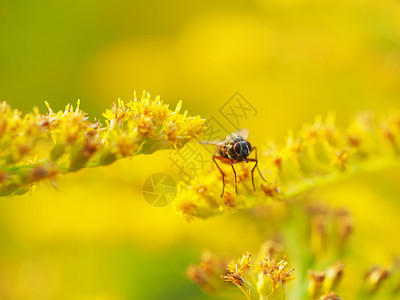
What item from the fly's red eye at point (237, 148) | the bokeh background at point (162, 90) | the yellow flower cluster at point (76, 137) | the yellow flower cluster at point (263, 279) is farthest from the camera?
the bokeh background at point (162, 90)

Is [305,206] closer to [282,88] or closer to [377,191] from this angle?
[377,191]

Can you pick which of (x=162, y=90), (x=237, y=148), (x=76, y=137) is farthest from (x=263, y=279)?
(x=162, y=90)

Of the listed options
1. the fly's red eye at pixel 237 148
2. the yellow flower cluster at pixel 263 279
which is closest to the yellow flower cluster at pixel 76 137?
the fly's red eye at pixel 237 148

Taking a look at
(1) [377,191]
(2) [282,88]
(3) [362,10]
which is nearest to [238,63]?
(2) [282,88]

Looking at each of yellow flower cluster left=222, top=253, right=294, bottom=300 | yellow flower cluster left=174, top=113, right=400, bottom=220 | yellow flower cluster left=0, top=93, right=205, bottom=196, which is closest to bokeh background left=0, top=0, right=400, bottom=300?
yellow flower cluster left=0, top=93, right=205, bottom=196

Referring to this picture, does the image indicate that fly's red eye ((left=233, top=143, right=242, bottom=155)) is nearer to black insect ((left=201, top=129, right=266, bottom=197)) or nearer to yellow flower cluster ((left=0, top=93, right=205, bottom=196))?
black insect ((left=201, top=129, right=266, bottom=197))

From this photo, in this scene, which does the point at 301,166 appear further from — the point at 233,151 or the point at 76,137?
the point at 76,137

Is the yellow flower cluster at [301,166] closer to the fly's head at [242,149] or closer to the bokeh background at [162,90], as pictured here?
the fly's head at [242,149]
